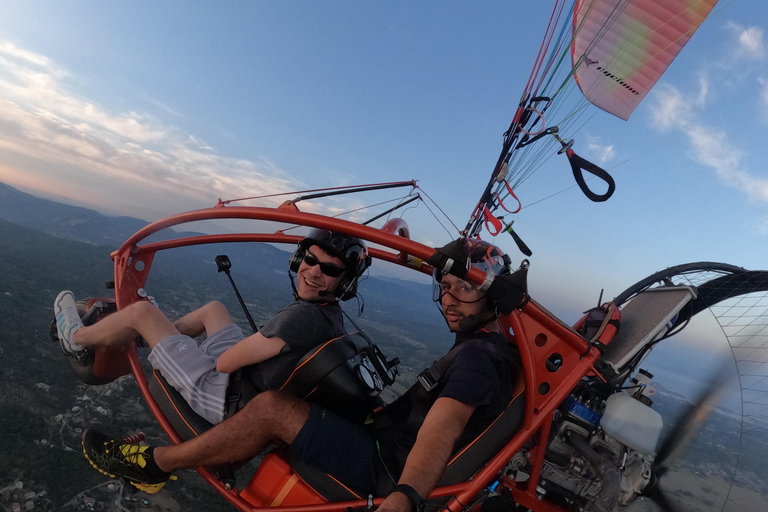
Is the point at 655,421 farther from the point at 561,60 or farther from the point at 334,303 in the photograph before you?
the point at 561,60

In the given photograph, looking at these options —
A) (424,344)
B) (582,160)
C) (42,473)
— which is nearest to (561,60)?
(582,160)

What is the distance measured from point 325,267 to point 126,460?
1.57 m

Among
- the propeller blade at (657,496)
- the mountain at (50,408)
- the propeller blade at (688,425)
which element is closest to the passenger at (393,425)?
the propeller blade at (657,496)

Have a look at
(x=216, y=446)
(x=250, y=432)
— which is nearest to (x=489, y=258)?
(x=250, y=432)

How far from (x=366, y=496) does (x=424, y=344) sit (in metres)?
103

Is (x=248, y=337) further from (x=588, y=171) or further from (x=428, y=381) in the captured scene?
(x=588, y=171)

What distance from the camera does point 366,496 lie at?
1822 millimetres

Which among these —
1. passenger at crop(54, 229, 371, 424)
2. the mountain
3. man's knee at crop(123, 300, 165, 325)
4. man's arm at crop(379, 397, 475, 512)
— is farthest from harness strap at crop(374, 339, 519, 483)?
the mountain

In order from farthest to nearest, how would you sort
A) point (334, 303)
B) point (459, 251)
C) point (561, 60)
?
point (561, 60) < point (334, 303) < point (459, 251)

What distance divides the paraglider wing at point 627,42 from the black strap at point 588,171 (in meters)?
3.42

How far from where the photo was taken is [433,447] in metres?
1.43

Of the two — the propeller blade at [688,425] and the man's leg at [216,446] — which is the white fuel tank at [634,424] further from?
the man's leg at [216,446]

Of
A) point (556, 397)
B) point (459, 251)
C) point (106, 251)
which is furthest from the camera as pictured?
point (106, 251)

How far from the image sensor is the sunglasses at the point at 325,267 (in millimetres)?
2316
